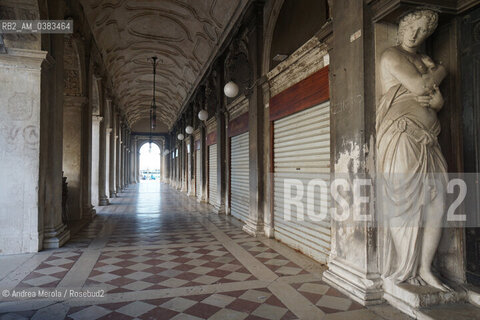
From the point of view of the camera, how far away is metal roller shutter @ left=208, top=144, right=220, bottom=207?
1134 cm

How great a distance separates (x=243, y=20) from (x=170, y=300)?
6.55 m

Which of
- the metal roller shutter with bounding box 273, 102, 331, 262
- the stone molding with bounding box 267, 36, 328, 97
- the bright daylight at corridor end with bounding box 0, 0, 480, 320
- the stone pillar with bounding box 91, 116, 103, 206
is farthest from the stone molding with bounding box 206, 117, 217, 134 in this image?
the metal roller shutter with bounding box 273, 102, 331, 262

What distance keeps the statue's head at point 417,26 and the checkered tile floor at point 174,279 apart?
2653mm

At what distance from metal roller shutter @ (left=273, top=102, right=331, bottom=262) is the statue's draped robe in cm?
141

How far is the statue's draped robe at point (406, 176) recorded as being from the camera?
3002 millimetres

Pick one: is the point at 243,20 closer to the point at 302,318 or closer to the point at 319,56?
the point at 319,56

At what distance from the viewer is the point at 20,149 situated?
5.07 meters

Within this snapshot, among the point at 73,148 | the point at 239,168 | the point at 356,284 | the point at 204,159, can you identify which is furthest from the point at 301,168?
the point at 204,159

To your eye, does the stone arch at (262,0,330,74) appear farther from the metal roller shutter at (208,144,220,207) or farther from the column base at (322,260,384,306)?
the metal roller shutter at (208,144,220,207)

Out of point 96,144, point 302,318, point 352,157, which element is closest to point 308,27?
point 352,157

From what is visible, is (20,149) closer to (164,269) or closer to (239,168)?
(164,269)

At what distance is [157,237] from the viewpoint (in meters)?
6.50

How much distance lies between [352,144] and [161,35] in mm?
9520

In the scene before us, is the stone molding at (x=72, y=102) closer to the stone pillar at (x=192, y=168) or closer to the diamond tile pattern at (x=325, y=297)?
the diamond tile pattern at (x=325, y=297)
